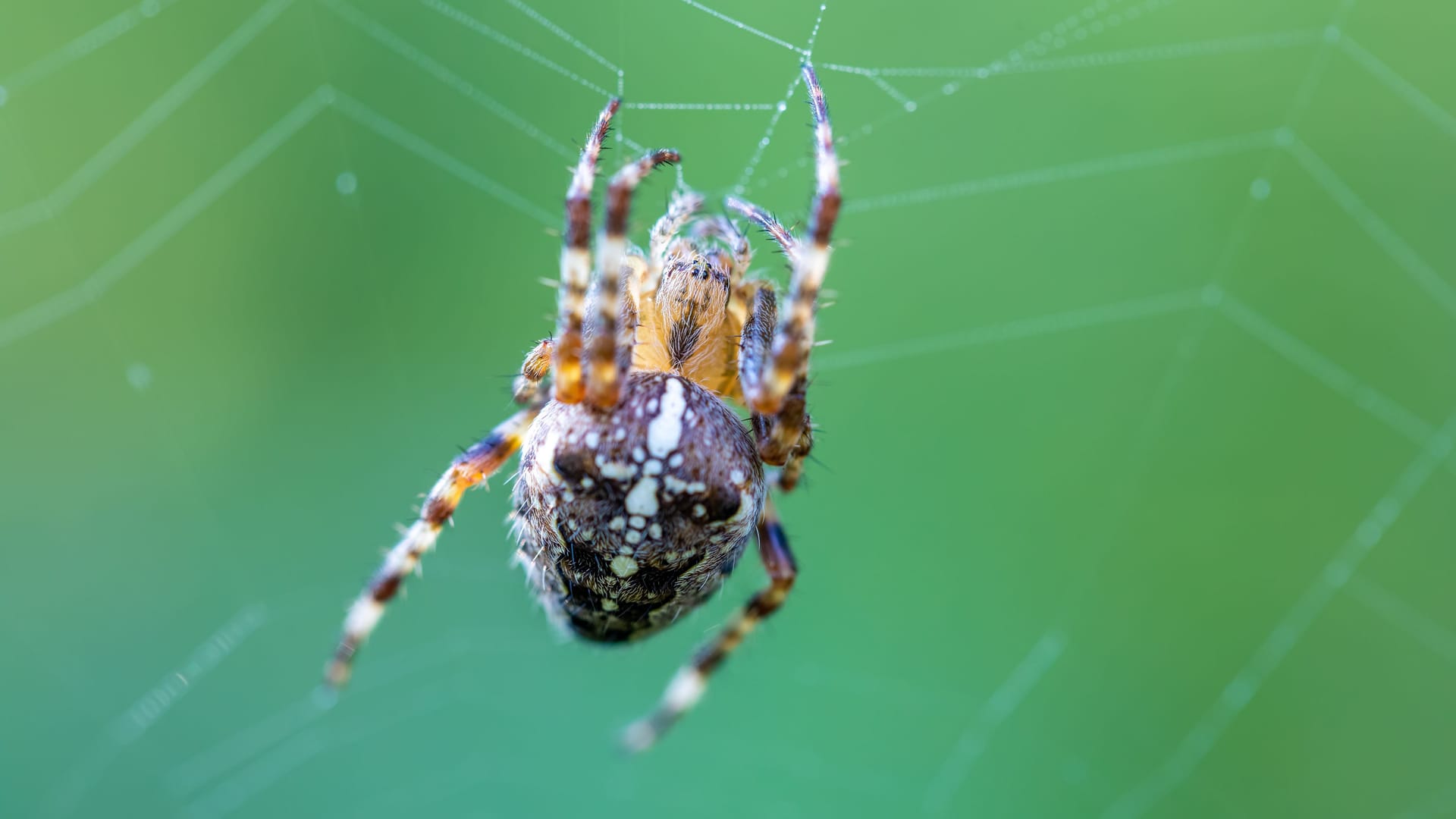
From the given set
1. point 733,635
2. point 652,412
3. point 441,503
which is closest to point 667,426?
point 652,412

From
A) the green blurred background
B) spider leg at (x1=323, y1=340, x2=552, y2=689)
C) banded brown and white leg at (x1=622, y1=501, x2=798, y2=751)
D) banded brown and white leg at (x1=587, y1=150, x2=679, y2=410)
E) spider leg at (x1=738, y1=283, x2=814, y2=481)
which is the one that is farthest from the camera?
the green blurred background

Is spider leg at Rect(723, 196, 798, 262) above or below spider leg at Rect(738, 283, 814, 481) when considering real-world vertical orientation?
above

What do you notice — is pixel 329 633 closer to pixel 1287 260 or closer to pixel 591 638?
pixel 591 638

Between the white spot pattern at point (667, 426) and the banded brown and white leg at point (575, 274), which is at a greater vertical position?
the banded brown and white leg at point (575, 274)

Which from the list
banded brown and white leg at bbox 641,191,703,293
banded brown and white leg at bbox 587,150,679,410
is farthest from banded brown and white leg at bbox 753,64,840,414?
banded brown and white leg at bbox 641,191,703,293

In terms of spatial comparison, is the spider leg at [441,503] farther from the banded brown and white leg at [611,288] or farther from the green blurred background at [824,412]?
the green blurred background at [824,412]

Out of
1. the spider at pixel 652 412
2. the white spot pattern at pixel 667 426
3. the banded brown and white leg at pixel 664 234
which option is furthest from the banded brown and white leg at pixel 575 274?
the banded brown and white leg at pixel 664 234

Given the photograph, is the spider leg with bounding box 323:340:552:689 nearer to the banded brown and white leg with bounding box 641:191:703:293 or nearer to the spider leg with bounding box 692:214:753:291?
the banded brown and white leg with bounding box 641:191:703:293
